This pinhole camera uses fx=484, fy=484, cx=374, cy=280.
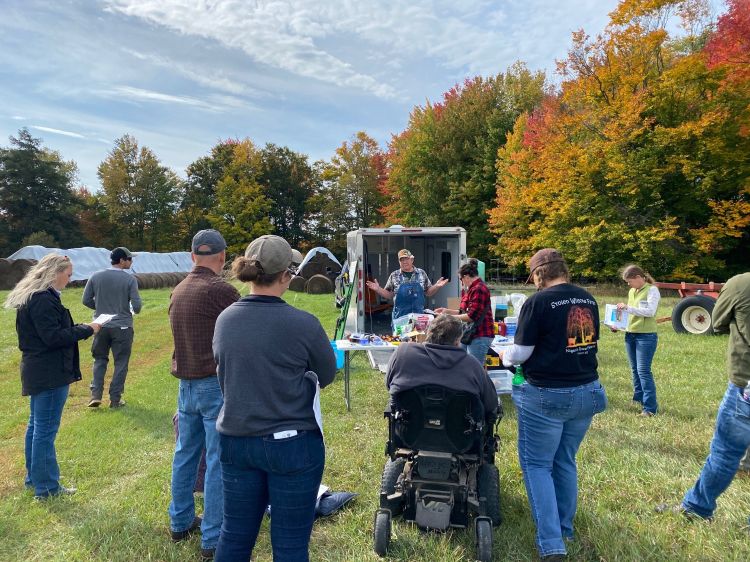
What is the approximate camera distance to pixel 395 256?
1176 cm

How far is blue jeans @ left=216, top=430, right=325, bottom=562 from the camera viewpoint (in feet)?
6.15

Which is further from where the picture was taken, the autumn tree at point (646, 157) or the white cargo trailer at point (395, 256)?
the autumn tree at point (646, 157)

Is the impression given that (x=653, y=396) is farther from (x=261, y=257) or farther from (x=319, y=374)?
(x=261, y=257)

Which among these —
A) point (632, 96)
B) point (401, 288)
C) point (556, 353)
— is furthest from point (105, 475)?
point (632, 96)

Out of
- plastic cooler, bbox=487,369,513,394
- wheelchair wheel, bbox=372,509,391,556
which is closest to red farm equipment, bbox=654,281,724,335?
plastic cooler, bbox=487,369,513,394

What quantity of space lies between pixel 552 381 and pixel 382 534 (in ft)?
4.30

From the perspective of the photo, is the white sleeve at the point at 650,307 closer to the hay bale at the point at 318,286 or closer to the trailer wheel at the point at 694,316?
the trailer wheel at the point at 694,316

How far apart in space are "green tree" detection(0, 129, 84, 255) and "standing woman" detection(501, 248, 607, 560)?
3964 centimetres

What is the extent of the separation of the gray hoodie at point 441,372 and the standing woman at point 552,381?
0.19 meters

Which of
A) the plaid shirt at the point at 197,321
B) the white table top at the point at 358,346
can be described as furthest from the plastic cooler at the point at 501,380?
the plaid shirt at the point at 197,321

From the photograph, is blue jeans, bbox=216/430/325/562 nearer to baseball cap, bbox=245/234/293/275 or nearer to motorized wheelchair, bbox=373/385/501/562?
baseball cap, bbox=245/234/293/275

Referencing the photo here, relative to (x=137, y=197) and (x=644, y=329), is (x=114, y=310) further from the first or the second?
(x=137, y=197)

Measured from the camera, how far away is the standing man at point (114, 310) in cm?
564

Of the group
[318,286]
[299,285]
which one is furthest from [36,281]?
[299,285]
